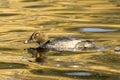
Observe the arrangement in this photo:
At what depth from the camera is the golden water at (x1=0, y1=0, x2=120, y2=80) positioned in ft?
37.4

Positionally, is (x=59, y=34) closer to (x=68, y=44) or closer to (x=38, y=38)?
(x=38, y=38)

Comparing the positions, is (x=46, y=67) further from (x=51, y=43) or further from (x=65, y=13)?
(x=65, y=13)

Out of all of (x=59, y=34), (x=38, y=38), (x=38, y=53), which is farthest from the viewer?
(x=59, y=34)

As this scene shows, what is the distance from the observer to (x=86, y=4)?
84.4ft

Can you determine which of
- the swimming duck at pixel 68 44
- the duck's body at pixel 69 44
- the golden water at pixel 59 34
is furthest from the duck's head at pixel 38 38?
the duck's body at pixel 69 44

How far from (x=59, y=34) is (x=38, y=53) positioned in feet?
8.80

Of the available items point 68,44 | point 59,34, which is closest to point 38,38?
point 68,44

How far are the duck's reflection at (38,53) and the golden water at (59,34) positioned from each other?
16 centimetres

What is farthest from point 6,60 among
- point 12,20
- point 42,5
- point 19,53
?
point 42,5

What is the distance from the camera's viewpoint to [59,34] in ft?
54.9

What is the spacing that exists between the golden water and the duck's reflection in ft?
0.51

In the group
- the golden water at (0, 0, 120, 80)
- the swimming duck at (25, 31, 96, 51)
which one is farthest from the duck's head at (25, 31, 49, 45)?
the swimming duck at (25, 31, 96, 51)

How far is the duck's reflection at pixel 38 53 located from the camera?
1305 centimetres

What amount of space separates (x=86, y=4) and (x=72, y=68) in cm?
1427
